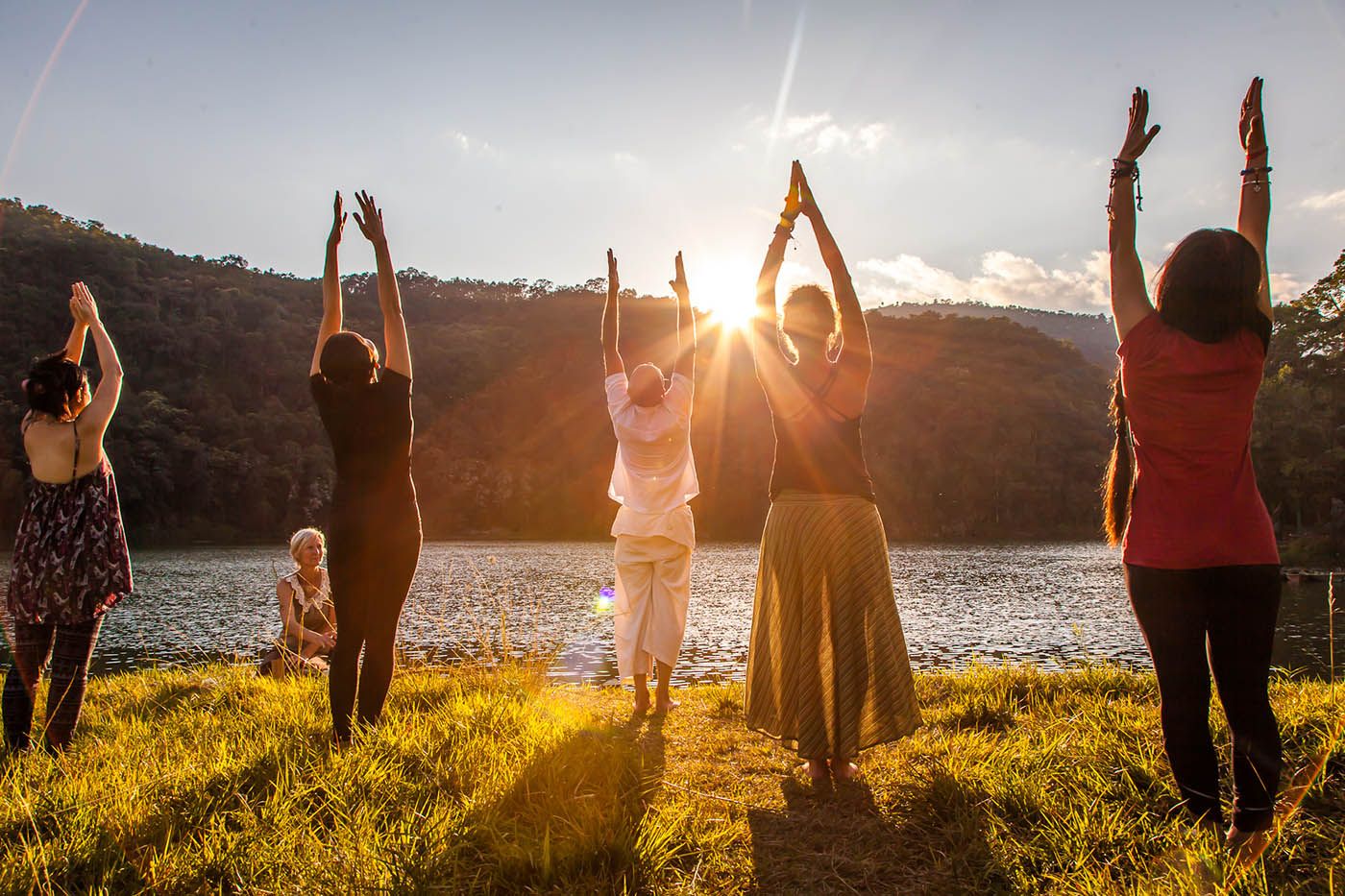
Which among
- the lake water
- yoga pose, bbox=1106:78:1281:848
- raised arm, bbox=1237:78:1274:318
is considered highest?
raised arm, bbox=1237:78:1274:318

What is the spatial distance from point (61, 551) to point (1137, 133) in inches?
185

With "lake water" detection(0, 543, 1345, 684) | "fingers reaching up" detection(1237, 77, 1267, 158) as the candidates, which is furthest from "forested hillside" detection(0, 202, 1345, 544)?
"fingers reaching up" detection(1237, 77, 1267, 158)

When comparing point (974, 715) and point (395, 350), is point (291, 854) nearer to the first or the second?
point (395, 350)

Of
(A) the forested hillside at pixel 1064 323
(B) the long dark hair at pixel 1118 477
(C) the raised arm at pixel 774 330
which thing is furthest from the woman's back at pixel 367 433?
(A) the forested hillside at pixel 1064 323

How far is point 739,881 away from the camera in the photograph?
2.40 meters

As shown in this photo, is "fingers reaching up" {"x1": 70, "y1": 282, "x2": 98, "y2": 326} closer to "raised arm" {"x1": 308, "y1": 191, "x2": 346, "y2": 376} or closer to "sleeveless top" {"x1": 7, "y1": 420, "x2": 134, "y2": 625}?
"sleeveless top" {"x1": 7, "y1": 420, "x2": 134, "y2": 625}

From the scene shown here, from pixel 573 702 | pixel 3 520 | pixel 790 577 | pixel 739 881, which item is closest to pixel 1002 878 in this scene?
pixel 739 881

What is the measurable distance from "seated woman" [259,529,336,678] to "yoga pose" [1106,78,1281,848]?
579 centimetres

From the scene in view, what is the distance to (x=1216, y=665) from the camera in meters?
2.28

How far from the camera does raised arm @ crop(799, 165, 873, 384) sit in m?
3.41

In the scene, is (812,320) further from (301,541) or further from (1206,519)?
(301,541)

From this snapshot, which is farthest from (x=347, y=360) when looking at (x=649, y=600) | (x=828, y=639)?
(x=649, y=600)

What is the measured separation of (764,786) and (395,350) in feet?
8.22

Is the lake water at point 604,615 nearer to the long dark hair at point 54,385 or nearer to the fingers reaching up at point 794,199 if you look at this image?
the long dark hair at point 54,385
